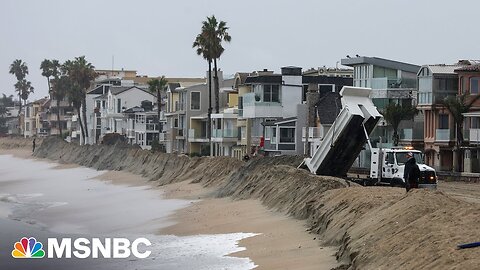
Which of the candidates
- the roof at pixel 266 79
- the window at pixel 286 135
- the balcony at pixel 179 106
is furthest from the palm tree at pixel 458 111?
the balcony at pixel 179 106

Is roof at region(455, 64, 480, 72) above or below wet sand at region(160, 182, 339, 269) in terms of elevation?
above

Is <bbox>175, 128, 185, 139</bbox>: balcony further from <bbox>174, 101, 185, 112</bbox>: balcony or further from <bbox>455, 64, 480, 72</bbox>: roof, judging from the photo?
<bbox>455, 64, 480, 72</bbox>: roof

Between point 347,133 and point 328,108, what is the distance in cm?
3226

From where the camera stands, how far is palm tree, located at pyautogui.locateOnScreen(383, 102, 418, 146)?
65.3 meters

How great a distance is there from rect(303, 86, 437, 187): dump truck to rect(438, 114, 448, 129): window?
78.9 ft

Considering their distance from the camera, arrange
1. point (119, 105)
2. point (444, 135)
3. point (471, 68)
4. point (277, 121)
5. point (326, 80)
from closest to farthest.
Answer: point (471, 68) < point (444, 135) < point (277, 121) < point (326, 80) < point (119, 105)

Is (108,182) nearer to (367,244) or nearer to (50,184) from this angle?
(50,184)

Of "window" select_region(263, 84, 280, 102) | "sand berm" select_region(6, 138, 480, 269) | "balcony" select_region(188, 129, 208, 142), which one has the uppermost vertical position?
"window" select_region(263, 84, 280, 102)

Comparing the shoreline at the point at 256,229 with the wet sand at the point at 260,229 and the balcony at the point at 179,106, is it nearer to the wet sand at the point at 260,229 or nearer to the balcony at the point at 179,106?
the wet sand at the point at 260,229

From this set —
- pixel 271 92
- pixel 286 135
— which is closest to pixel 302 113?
pixel 286 135

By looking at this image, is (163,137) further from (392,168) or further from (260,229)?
(260,229)

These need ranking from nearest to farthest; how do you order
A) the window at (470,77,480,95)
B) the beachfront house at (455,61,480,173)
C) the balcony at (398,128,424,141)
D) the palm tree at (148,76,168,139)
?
the beachfront house at (455,61,480,173) < the window at (470,77,480,95) < the balcony at (398,128,424,141) < the palm tree at (148,76,168,139)

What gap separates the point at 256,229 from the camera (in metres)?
31.7

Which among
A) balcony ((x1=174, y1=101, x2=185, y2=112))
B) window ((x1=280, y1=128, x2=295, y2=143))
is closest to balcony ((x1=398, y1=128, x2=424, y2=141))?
window ((x1=280, y1=128, x2=295, y2=143))
